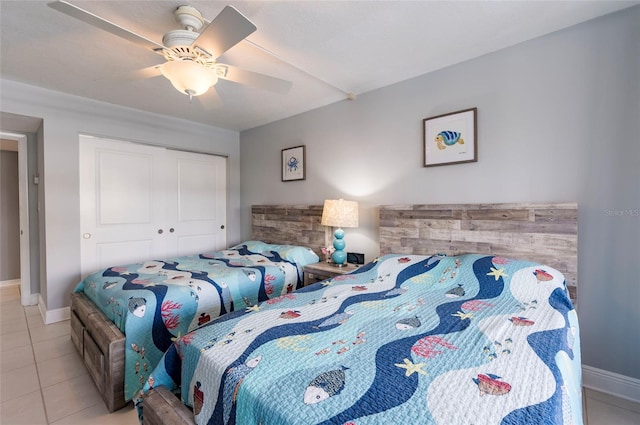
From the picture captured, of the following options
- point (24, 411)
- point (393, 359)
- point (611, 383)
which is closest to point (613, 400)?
point (611, 383)

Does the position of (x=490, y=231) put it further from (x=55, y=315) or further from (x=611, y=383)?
(x=55, y=315)

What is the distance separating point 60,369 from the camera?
214cm

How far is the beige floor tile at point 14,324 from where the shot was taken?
9.22ft

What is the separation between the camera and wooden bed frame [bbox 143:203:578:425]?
1.88 m

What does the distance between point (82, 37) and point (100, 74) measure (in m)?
0.60

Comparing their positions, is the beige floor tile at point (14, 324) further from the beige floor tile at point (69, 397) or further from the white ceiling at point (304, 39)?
the white ceiling at point (304, 39)

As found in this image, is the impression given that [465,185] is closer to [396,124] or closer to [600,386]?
[396,124]

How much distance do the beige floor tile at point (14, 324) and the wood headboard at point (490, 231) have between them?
11.9 ft

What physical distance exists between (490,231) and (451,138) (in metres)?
0.80

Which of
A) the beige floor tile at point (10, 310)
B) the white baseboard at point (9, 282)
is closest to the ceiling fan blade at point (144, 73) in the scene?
the beige floor tile at point (10, 310)

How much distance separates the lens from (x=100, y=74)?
252 cm

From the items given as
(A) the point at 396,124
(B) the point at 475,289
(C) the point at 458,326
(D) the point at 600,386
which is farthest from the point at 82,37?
(D) the point at 600,386

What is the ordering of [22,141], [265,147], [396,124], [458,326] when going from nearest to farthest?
[458,326], [396,124], [22,141], [265,147]

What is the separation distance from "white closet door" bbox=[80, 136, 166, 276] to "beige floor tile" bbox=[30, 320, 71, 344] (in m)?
0.54
